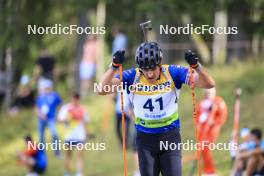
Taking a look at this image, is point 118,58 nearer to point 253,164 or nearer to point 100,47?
point 253,164

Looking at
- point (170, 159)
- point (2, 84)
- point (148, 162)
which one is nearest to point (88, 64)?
point (2, 84)

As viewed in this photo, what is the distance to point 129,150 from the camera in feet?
62.3

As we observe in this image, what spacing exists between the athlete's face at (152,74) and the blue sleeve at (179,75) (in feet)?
0.59

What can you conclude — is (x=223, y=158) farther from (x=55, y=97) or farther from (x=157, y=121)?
(x=157, y=121)

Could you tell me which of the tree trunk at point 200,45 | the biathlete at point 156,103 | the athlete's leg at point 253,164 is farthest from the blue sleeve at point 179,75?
the tree trunk at point 200,45

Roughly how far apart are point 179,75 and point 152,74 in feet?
1.08

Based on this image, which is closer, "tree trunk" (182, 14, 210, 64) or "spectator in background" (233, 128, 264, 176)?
"spectator in background" (233, 128, 264, 176)

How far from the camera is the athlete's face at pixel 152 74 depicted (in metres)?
8.69

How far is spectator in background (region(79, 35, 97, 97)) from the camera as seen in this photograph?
22658mm

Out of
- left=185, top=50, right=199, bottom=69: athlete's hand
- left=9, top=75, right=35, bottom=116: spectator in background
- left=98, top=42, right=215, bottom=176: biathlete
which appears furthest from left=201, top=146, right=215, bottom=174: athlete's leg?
left=9, top=75, right=35, bottom=116: spectator in background

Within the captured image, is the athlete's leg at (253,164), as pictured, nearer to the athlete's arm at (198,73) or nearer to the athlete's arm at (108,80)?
the athlete's arm at (198,73)

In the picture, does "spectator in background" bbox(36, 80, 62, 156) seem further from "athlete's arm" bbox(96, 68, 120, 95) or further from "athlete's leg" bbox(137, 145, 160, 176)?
"athlete's leg" bbox(137, 145, 160, 176)

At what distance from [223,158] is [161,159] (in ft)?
26.2

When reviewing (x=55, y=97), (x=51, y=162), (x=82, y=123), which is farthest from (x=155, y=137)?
(x=51, y=162)
